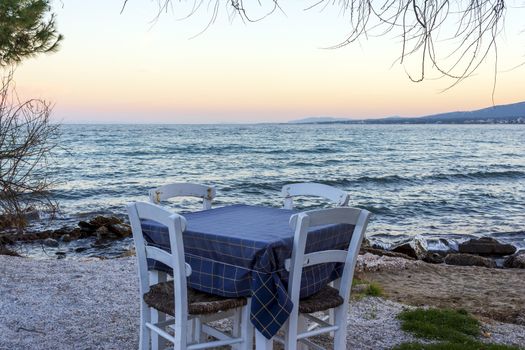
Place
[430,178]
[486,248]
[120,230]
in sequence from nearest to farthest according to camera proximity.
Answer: [486,248], [120,230], [430,178]

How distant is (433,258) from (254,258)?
32.0ft

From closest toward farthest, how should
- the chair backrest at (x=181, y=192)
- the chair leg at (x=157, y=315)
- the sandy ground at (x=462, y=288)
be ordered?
1. the chair leg at (x=157, y=315)
2. the chair backrest at (x=181, y=192)
3. the sandy ground at (x=462, y=288)

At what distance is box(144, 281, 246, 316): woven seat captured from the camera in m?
3.24

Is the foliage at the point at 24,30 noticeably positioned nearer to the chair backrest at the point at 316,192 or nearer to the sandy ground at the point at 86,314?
the sandy ground at the point at 86,314

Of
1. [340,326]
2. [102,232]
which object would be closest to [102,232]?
[102,232]

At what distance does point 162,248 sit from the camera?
3.60 m

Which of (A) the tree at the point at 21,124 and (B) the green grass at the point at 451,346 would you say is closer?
(B) the green grass at the point at 451,346

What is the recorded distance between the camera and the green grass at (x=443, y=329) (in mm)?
4734

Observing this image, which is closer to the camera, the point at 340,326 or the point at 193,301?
the point at 193,301

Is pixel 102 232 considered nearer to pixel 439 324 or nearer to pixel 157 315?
pixel 439 324

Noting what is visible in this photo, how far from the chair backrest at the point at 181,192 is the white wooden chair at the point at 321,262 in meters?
1.27

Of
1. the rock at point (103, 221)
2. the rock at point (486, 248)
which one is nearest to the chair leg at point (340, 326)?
the rock at point (486, 248)

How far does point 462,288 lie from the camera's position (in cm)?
854

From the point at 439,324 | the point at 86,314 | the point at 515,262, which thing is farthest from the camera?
the point at 515,262
